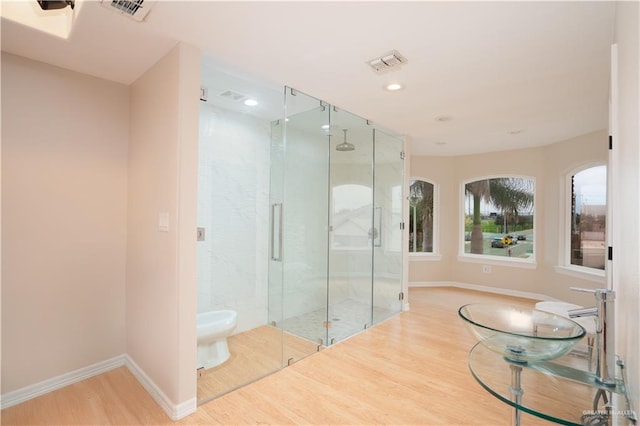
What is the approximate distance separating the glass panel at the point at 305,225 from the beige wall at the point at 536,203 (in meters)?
2.86

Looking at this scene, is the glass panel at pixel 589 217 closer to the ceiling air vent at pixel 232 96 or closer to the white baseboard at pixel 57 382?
the ceiling air vent at pixel 232 96

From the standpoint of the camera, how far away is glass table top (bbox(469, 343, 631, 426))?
1.01 meters

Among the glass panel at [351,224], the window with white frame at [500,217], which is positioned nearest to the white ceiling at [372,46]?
the glass panel at [351,224]

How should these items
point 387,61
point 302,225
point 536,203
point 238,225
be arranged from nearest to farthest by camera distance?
1. point 387,61
2. point 238,225
3. point 302,225
4. point 536,203

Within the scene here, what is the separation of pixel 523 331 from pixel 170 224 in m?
2.16

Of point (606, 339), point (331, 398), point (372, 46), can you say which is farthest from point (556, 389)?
point (372, 46)

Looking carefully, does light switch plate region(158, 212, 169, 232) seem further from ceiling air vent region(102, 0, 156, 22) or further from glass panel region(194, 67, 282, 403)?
ceiling air vent region(102, 0, 156, 22)

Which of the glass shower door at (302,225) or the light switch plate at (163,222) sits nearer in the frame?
the light switch plate at (163,222)

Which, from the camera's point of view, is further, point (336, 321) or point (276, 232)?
point (336, 321)

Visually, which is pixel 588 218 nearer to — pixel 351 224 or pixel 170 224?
pixel 351 224

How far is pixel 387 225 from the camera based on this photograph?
421 centimetres

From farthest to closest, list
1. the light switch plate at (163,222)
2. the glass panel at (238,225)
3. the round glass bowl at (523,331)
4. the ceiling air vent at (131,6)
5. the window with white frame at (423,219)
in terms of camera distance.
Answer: the window with white frame at (423,219) < the glass panel at (238,225) < the light switch plate at (163,222) < the ceiling air vent at (131,6) < the round glass bowl at (523,331)

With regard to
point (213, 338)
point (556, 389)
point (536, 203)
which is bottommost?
point (213, 338)

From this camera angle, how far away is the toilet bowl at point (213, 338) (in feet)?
8.19
